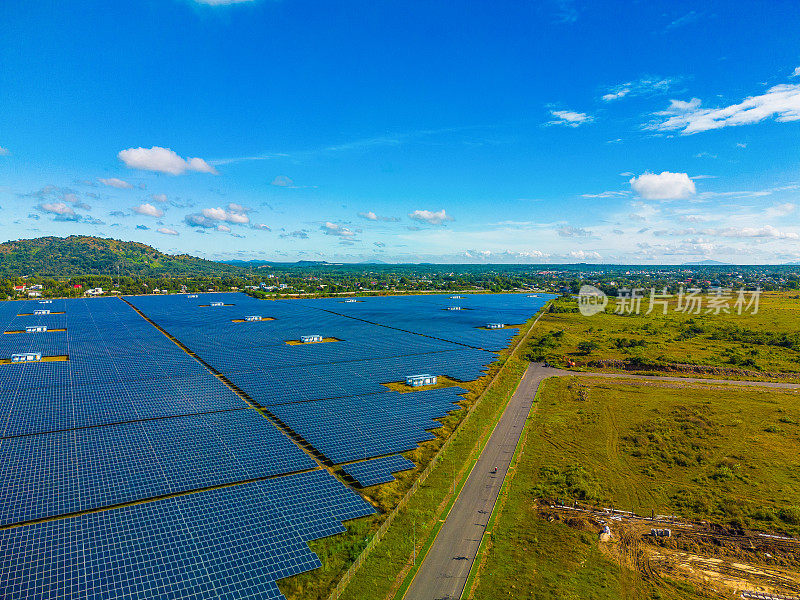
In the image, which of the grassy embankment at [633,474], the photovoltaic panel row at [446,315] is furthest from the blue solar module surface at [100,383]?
the photovoltaic panel row at [446,315]

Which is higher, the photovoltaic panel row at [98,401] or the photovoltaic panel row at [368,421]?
the photovoltaic panel row at [98,401]

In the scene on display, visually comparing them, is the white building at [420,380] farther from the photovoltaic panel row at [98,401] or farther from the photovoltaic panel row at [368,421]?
the photovoltaic panel row at [98,401]

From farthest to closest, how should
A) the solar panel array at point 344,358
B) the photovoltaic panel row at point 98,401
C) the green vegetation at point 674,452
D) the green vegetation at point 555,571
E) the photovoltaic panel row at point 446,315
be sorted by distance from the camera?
the photovoltaic panel row at point 446,315, the solar panel array at point 344,358, the photovoltaic panel row at point 98,401, the green vegetation at point 674,452, the green vegetation at point 555,571

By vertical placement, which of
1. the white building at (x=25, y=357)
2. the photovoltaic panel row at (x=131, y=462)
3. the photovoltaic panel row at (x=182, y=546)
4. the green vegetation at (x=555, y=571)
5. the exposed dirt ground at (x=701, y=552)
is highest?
the white building at (x=25, y=357)

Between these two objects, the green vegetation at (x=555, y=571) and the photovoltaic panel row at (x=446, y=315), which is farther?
the photovoltaic panel row at (x=446, y=315)

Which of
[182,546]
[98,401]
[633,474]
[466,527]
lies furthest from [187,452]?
[633,474]

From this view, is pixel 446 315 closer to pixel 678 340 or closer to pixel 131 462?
pixel 678 340

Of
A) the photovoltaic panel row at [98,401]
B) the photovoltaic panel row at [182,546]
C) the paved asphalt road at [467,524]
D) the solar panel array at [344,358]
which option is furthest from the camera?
the solar panel array at [344,358]
